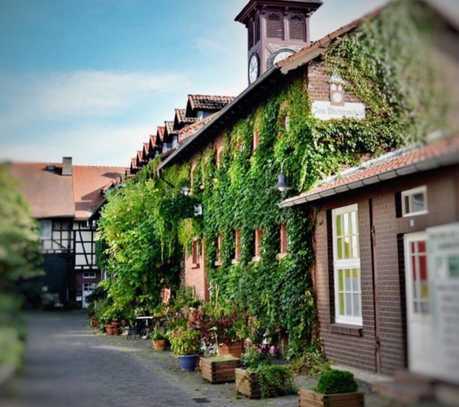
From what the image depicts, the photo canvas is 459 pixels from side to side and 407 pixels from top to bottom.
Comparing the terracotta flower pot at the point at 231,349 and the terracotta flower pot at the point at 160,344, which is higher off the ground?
the terracotta flower pot at the point at 231,349

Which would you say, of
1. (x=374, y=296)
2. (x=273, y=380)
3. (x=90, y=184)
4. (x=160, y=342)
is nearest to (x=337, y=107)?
(x=374, y=296)

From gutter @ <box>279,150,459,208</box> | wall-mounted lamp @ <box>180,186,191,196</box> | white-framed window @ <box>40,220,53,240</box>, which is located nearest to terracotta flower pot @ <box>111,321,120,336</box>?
wall-mounted lamp @ <box>180,186,191,196</box>

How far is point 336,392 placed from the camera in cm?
975

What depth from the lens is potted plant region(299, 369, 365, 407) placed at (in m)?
9.65

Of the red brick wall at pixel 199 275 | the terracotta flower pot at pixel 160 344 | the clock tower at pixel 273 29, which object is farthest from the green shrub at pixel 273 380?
the clock tower at pixel 273 29

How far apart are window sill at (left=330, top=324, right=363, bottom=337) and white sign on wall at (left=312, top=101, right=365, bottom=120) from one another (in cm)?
455

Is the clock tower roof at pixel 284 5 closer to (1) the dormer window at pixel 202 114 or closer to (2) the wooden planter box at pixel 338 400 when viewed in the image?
(1) the dormer window at pixel 202 114

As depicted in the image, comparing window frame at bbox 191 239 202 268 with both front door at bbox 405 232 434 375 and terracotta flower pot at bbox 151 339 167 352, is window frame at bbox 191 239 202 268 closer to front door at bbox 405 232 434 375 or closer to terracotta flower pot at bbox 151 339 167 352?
terracotta flower pot at bbox 151 339 167 352

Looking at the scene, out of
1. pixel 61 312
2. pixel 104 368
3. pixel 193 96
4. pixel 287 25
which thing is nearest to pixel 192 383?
pixel 104 368

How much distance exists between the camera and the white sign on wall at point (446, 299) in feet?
13.8

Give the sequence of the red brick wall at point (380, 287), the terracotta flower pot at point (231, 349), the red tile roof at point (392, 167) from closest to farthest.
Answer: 1. the red tile roof at point (392, 167)
2. the red brick wall at point (380, 287)
3. the terracotta flower pot at point (231, 349)

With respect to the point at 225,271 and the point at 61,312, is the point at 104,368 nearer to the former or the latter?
the point at 225,271

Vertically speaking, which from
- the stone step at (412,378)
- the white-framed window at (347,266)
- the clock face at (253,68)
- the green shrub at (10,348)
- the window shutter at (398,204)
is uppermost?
the clock face at (253,68)

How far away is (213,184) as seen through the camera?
23.1m
